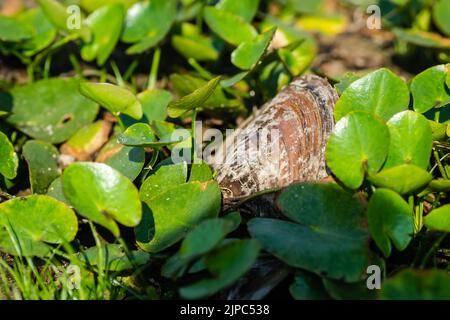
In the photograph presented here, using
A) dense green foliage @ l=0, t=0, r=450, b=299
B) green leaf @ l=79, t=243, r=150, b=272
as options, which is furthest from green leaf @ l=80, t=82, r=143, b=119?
green leaf @ l=79, t=243, r=150, b=272

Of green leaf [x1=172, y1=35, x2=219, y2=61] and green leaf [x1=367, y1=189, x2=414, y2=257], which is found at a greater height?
green leaf [x1=172, y1=35, x2=219, y2=61]

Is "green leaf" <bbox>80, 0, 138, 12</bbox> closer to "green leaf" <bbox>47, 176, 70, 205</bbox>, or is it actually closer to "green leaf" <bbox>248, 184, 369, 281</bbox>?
"green leaf" <bbox>47, 176, 70, 205</bbox>

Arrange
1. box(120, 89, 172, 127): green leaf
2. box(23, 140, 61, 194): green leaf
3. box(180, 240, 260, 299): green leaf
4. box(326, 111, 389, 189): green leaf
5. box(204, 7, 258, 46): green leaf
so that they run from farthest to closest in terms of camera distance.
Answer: box(204, 7, 258, 46): green leaf, box(120, 89, 172, 127): green leaf, box(23, 140, 61, 194): green leaf, box(326, 111, 389, 189): green leaf, box(180, 240, 260, 299): green leaf

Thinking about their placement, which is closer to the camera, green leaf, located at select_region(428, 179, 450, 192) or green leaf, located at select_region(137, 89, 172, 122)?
green leaf, located at select_region(428, 179, 450, 192)

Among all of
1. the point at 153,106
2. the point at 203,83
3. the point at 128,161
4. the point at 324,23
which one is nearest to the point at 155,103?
the point at 153,106

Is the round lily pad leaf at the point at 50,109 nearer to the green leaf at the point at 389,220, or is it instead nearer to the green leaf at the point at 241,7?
the green leaf at the point at 241,7

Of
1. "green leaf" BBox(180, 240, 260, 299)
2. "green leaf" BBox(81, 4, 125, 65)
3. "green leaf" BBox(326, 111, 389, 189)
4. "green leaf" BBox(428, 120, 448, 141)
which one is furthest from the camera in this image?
"green leaf" BBox(81, 4, 125, 65)

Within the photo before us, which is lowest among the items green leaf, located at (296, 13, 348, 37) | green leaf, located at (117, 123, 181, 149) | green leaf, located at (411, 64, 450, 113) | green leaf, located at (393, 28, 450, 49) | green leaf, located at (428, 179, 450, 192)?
green leaf, located at (428, 179, 450, 192)

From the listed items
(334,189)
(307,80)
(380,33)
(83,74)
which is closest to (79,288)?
(334,189)

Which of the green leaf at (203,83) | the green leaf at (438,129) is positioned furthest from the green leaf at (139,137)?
the green leaf at (438,129)
